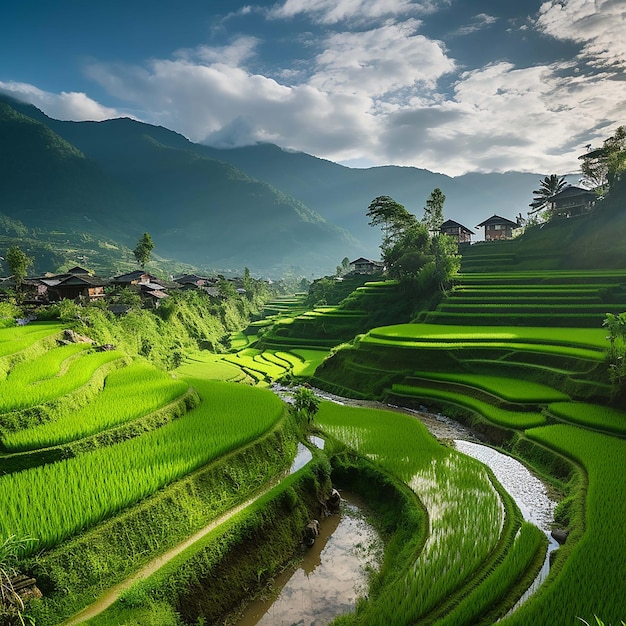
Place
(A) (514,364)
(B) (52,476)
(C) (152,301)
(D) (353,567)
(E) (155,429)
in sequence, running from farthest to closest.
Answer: (C) (152,301) < (A) (514,364) < (E) (155,429) < (D) (353,567) < (B) (52,476)

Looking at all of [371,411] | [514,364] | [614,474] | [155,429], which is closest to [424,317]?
[514,364]

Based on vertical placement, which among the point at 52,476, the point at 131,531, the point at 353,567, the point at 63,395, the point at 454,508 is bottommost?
the point at 353,567

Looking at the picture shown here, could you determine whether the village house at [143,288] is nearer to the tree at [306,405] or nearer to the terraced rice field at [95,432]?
the terraced rice field at [95,432]

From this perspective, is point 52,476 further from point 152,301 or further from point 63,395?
point 152,301

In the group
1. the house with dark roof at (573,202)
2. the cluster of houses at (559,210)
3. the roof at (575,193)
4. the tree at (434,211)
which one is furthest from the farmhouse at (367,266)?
the roof at (575,193)

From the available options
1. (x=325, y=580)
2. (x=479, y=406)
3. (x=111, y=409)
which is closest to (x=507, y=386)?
(x=479, y=406)

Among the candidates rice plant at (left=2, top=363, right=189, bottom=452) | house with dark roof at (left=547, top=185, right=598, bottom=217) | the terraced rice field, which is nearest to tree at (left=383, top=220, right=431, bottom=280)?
house with dark roof at (left=547, top=185, right=598, bottom=217)

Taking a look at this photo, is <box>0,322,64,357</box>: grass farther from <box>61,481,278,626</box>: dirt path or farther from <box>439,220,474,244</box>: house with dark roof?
<box>439,220,474,244</box>: house with dark roof
